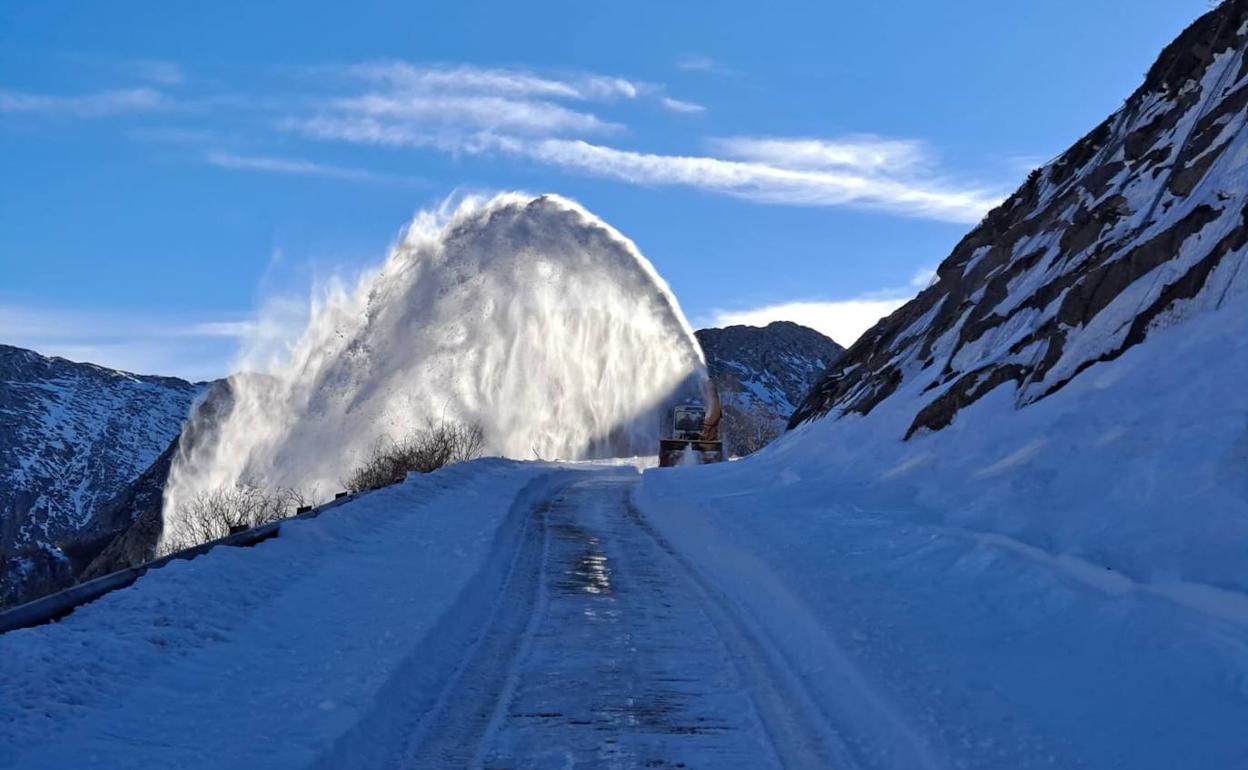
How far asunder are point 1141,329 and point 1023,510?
11.6 feet

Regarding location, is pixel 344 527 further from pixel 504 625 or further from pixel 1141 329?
pixel 1141 329

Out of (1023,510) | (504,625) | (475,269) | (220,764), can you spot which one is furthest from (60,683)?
(475,269)

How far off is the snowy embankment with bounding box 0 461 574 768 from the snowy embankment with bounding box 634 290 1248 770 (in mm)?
2787

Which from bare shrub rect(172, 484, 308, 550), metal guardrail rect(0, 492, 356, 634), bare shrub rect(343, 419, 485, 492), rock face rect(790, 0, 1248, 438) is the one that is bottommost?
metal guardrail rect(0, 492, 356, 634)

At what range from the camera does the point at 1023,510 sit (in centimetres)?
959

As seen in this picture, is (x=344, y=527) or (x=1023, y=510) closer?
(x=1023, y=510)

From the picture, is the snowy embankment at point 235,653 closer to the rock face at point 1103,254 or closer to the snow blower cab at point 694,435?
the rock face at point 1103,254

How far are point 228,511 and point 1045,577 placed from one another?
21.1 metres

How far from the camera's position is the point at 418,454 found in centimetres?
2578

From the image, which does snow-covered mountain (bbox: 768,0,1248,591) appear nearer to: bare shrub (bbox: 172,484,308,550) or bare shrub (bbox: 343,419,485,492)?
bare shrub (bbox: 343,419,485,492)

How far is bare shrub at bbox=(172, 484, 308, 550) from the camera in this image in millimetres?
20398

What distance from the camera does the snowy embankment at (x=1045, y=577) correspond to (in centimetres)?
513

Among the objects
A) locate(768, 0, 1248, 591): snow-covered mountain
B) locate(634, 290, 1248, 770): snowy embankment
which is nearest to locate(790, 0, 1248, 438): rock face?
locate(768, 0, 1248, 591): snow-covered mountain

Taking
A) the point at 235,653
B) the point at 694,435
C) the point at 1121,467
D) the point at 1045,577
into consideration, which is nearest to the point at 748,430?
the point at 694,435
